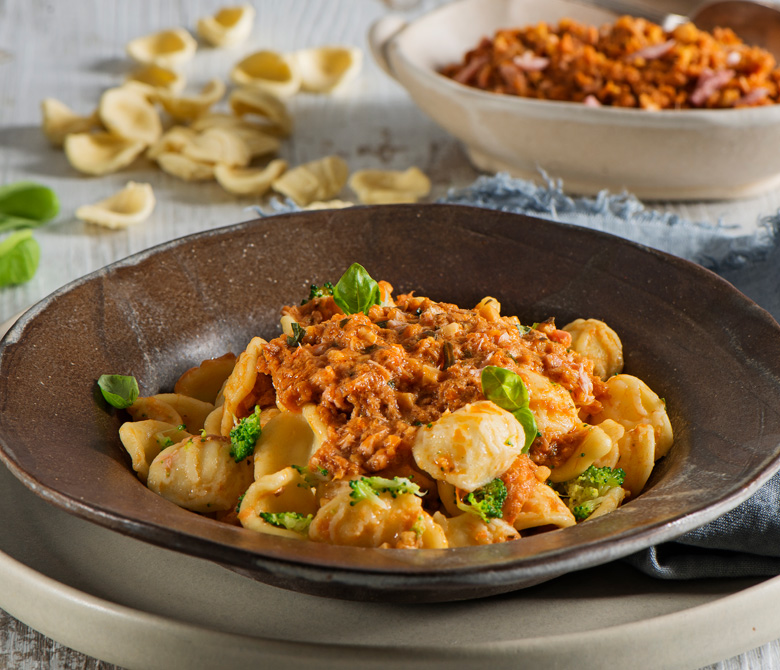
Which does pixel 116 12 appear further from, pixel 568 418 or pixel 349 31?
pixel 568 418

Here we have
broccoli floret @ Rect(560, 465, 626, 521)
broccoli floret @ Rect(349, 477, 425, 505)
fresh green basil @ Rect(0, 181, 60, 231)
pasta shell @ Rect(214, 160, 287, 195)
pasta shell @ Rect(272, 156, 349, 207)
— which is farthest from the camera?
pasta shell @ Rect(214, 160, 287, 195)

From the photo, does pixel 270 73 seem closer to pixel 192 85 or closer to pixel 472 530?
pixel 192 85

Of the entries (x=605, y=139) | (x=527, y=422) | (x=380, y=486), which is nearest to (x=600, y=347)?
(x=527, y=422)

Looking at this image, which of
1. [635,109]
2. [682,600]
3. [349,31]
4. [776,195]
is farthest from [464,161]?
[682,600]

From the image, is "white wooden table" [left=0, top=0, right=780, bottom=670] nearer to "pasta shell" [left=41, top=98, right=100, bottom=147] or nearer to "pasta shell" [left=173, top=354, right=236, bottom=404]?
"pasta shell" [left=41, top=98, right=100, bottom=147]

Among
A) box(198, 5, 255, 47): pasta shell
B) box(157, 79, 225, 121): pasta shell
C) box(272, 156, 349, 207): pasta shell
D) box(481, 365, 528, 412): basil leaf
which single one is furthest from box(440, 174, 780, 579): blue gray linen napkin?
box(198, 5, 255, 47): pasta shell

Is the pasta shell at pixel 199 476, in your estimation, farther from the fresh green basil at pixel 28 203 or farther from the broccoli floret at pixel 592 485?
the fresh green basil at pixel 28 203
